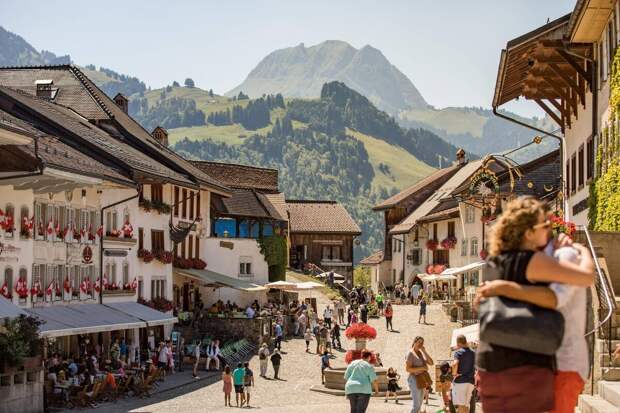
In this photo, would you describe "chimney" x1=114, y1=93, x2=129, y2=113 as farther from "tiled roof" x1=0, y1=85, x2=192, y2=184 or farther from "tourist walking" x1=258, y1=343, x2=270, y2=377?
"tourist walking" x1=258, y1=343, x2=270, y2=377

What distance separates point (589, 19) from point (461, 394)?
12.6 m

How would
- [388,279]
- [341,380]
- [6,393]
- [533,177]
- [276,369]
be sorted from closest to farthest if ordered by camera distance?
1. [6,393]
2. [341,380]
3. [276,369]
4. [533,177]
5. [388,279]

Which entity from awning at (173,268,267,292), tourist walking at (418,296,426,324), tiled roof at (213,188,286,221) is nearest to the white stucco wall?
tiled roof at (213,188,286,221)

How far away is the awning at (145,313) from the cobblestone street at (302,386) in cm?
359

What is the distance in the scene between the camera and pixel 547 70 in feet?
112

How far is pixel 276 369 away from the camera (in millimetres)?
46219

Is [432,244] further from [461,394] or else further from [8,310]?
[461,394]

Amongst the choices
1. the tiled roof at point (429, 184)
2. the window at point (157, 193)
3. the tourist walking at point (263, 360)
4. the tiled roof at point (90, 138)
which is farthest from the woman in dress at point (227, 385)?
the tiled roof at point (429, 184)

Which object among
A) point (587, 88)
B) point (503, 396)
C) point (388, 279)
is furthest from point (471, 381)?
point (388, 279)

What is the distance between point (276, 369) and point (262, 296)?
2565 centimetres

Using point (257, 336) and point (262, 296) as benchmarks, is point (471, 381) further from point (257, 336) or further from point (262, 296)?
point (262, 296)

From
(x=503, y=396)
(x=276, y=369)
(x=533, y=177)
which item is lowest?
(x=276, y=369)

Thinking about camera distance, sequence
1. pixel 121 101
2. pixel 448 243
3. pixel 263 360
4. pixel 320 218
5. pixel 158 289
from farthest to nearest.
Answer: pixel 320 218 → pixel 448 243 → pixel 121 101 → pixel 158 289 → pixel 263 360

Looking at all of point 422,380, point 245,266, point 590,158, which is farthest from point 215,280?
point 422,380
